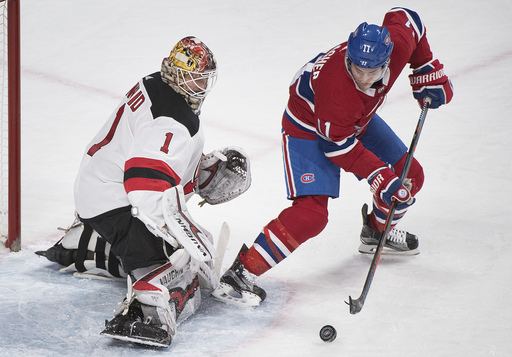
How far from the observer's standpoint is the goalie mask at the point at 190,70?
2.65 meters

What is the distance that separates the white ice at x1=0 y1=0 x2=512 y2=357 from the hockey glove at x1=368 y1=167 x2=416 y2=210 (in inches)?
16.1

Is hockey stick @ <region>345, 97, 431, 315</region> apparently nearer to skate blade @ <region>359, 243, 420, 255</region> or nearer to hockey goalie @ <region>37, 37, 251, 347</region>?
skate blade @ <region>359, 243, 420, 255</region>

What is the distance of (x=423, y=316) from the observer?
2723mm

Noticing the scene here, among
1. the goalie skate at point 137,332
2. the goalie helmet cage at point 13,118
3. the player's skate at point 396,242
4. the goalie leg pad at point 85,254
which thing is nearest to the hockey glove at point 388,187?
the player's skate at point 396,242

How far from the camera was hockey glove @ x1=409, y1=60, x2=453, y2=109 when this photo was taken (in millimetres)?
3219

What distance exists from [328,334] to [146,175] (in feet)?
2.68

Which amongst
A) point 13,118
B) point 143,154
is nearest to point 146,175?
point 143,154

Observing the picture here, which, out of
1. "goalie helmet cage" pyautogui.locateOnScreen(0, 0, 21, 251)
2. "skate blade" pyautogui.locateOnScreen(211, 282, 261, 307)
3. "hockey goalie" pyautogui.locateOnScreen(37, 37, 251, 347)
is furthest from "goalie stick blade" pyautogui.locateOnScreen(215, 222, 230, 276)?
"goalie helmet cage" pyautogui.locateOnScreen(0, 0, 21, 251)

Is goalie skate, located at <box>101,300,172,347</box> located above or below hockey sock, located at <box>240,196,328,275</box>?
below

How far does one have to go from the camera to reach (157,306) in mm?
2506

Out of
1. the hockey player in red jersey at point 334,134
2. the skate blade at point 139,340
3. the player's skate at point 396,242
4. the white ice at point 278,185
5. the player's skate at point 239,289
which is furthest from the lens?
the player's skate at point 396,242

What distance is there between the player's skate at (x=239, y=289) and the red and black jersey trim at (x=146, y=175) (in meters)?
0.59

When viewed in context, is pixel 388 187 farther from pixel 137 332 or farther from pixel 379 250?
pixel 137 332

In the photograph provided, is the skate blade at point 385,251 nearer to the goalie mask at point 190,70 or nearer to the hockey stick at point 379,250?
the hockey stick at point 379,250
